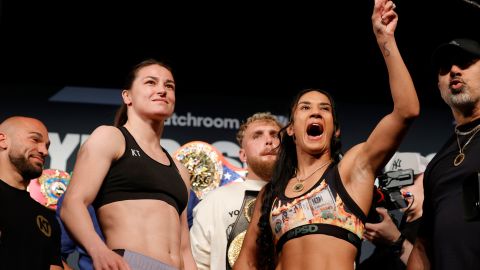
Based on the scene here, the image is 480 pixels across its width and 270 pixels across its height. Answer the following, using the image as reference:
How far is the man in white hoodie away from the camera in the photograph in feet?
12.1

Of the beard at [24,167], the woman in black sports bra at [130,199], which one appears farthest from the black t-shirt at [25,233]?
the woman in black sports bra at [130,199]

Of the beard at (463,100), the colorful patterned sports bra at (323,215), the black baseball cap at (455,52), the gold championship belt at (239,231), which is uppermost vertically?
the black baseball cap at (455,52)

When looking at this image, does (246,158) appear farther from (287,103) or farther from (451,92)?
(451,92)

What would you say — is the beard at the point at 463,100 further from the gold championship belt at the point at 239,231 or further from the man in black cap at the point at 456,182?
the gold championship belt at the point at 239,231

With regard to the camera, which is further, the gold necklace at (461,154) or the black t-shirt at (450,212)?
the gold necklace at (461,154)

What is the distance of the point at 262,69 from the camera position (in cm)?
497

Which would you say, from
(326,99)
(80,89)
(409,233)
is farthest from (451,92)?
(80,89)

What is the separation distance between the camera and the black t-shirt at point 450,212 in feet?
8.62

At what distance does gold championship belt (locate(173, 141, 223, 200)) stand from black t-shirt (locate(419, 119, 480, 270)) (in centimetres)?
181

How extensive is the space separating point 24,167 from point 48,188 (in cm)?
104

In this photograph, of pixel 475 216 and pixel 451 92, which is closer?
pixel 475 216

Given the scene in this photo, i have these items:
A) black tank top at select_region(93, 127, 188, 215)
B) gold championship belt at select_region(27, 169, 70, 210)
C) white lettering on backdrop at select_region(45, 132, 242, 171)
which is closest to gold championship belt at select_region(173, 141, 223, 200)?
white lettering on backdrop at select_region(45, 132, 242, 171)

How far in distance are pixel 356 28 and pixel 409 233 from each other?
73.2 inches

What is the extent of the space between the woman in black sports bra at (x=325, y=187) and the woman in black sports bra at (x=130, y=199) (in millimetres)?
362
